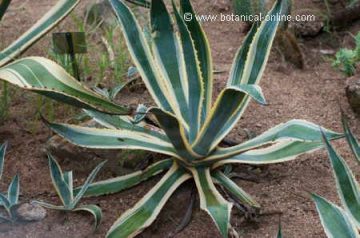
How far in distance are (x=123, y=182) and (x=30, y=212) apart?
0.28 meters

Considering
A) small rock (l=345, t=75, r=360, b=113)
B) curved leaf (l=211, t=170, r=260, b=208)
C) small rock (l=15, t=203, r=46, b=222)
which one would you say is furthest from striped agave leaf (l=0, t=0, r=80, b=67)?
small rock (l=345, t=75, r=360, b=113)

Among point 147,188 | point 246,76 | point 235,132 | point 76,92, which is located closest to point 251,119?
point 235,132

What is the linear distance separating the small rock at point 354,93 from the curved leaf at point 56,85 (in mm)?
962

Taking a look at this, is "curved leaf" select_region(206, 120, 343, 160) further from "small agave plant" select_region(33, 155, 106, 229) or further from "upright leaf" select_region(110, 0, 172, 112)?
"small agave plant" select_region(33, 155, 106, 229)

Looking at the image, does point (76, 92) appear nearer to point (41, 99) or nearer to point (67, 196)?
point (67, 196)

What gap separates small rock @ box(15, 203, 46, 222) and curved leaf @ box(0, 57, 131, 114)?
378 millimetres

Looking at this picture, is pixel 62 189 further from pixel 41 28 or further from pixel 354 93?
pixel 354 93

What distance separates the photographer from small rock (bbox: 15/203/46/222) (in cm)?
172

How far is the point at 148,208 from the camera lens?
65.9 inches

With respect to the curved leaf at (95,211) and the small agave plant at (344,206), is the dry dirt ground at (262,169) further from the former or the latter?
the small agave plant at (344,206)

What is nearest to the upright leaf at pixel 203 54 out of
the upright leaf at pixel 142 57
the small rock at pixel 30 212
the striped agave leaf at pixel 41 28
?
the upright leaf at pixel 142 57

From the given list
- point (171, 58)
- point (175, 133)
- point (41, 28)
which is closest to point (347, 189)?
point (175, 133)

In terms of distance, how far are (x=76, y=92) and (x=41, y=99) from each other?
701mm

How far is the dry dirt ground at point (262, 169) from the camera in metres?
1.71
